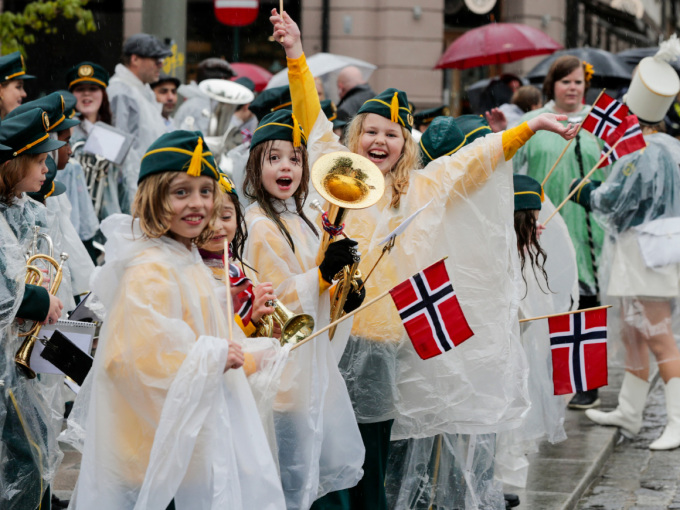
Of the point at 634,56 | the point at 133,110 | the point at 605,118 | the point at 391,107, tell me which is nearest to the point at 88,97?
the point at 133,110

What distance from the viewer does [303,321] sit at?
378 cm

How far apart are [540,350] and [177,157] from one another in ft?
9.73

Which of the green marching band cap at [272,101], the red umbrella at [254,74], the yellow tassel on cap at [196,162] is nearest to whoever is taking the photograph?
the yellow tassel on cap at [196,162]

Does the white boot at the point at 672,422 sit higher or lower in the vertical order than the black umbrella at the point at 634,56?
lower

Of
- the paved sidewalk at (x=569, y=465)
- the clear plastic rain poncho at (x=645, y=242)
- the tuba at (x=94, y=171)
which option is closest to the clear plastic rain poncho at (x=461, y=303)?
the paved sidewalk at (x=569, y=465)

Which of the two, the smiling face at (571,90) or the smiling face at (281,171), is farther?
the smiling face at (571,90)

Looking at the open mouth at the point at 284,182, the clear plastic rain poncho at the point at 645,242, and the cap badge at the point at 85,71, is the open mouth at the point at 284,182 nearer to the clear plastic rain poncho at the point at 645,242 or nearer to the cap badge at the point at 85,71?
the clear plastic rain poncho at the point at 645,242

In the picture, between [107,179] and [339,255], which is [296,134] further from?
[107,179]

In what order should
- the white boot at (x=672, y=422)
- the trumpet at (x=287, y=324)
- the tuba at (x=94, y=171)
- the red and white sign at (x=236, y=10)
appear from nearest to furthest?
the trumpet at (x=287, y=324) → the white boot at (x=672, y=422) → the tuba at (x=94, y=171) → the red and white sign at (x=236, y=10)

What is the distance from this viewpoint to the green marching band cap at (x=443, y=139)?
4.88 metres

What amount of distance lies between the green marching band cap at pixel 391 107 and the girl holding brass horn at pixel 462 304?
0.27 metres

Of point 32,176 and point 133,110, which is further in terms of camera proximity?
point 133,110

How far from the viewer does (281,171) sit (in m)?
4.30

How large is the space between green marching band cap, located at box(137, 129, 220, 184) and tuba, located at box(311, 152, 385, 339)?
0.67m
